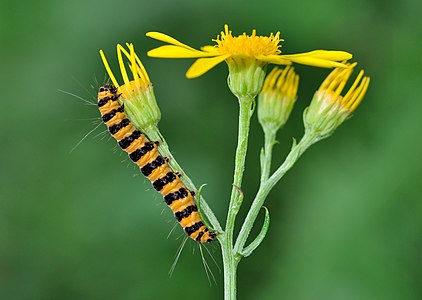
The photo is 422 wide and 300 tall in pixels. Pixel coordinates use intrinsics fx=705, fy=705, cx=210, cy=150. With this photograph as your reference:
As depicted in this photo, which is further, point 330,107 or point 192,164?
point 192,164

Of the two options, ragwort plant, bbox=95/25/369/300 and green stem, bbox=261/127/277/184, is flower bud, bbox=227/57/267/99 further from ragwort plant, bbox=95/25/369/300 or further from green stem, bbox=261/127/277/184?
green stem, bbox=261/127/277/184

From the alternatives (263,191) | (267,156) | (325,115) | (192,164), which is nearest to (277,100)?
(325,115)

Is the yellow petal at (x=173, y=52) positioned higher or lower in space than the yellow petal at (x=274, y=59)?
higher

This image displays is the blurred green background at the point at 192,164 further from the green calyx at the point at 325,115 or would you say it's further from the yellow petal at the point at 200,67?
the yellow petal at the point at 200,67

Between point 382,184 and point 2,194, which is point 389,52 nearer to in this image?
point 382,184

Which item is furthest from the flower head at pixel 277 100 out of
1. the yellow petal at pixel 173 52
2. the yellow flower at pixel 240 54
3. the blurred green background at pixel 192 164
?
the blurred green background at pixel 192 164

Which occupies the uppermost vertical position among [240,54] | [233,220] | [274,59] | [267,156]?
[240,54]

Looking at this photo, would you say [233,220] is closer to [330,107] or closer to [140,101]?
[140,101]
